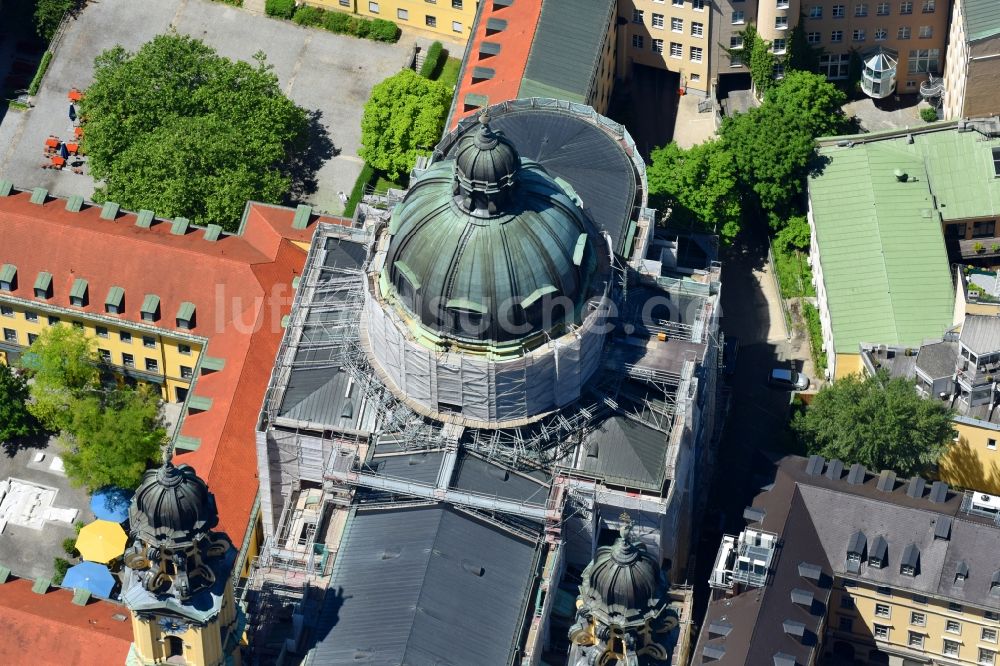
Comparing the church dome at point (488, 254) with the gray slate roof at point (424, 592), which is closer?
the gray slate roof at point (424, 592)

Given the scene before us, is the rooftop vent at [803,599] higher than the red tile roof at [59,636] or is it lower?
higher

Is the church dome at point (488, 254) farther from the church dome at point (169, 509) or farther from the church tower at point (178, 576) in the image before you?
the church dome at point (169, 509)

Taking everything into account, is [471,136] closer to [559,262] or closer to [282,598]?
[559,262]

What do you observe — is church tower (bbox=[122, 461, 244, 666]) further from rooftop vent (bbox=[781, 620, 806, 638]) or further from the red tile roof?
rooftop vent (bbox=[781, 620, 806, 638])

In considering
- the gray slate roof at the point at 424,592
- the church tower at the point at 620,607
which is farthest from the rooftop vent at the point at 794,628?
the church tower at the point at 620,607

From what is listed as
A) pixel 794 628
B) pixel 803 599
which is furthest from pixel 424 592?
pixel 803 599

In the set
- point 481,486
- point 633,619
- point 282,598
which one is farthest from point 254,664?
point 633,619
